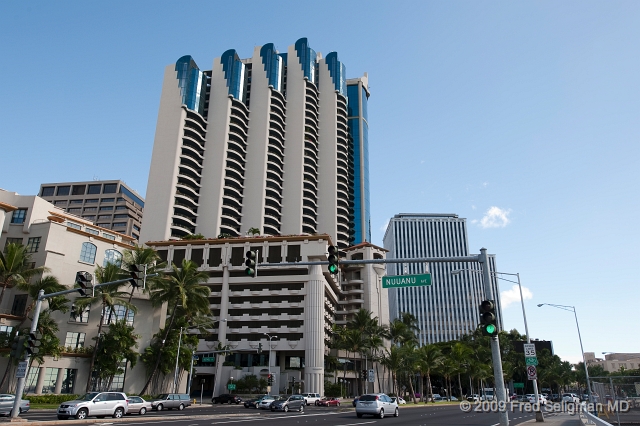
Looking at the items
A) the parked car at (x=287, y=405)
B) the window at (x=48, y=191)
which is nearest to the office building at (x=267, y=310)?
the parked car at (x=287, y=405)

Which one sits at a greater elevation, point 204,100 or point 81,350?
point 204,100

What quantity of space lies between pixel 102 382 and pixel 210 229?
193 feet

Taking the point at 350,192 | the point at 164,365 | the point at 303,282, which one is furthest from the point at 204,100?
the point at 164,365

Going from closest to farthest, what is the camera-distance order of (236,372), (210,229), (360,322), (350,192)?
(236,372) < (360,322) < (210,229) < (350,192)

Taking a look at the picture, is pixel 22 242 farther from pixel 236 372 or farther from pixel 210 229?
pixel 210 229

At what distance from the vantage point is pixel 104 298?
45594mm

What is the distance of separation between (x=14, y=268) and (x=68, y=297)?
20.4ft

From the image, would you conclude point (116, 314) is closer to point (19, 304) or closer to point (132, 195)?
point (19, 304)

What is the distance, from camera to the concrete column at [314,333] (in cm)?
7157

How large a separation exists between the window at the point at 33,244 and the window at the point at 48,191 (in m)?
96.9

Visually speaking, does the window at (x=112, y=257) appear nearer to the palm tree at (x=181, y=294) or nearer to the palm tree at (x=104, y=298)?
the palm tree at (x=104, y=298)

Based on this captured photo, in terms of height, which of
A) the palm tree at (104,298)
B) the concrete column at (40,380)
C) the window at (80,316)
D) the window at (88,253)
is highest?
the window at (88,253)

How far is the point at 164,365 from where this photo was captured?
51.8m

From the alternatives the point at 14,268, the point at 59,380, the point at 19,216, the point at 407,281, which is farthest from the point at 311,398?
the point at 407,281
